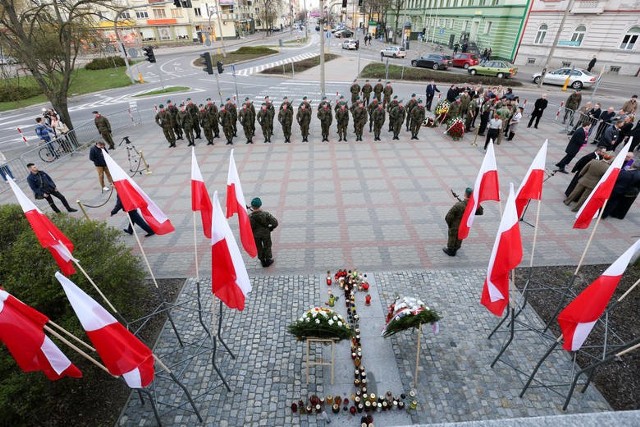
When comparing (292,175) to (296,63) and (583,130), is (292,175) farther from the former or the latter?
(296,63)

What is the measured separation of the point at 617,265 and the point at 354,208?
719 centimetres

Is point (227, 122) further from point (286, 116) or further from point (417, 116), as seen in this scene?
point (417, 116)

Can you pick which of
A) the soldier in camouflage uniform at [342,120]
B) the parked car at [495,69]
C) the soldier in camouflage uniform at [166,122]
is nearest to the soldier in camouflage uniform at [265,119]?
the soldier in camouflage uniform at [342,120]

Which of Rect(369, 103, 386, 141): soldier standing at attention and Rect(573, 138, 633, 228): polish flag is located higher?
Rect(573, 138, 633, 228): polish flag

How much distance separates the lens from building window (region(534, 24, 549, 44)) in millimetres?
32094

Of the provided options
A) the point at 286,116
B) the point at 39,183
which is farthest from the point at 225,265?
the point at 286,116

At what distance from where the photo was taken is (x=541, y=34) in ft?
107

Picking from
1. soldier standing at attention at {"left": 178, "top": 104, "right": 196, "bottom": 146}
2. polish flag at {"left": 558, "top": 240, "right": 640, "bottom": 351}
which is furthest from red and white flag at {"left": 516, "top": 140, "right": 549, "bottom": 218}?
soldier standing at attention at {"left": 178, "top": 104, "right": 196, "bottom": 146}

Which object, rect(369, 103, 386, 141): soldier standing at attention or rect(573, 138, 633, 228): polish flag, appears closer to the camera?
rect(573, 138, 633, 228): polish flag

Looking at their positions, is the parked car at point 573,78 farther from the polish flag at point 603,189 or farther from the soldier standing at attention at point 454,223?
the polish flag at point 603,189

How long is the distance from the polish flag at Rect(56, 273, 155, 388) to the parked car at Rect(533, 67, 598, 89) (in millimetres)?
32336

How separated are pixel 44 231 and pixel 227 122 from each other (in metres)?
11.8

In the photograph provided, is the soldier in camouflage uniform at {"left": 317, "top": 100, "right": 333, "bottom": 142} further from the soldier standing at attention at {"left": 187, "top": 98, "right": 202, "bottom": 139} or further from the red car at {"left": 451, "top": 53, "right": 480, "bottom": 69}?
the red car at {"left": 451, "top": 53, "right": 480, "bottom": 69}

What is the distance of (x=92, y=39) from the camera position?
17.3 m
